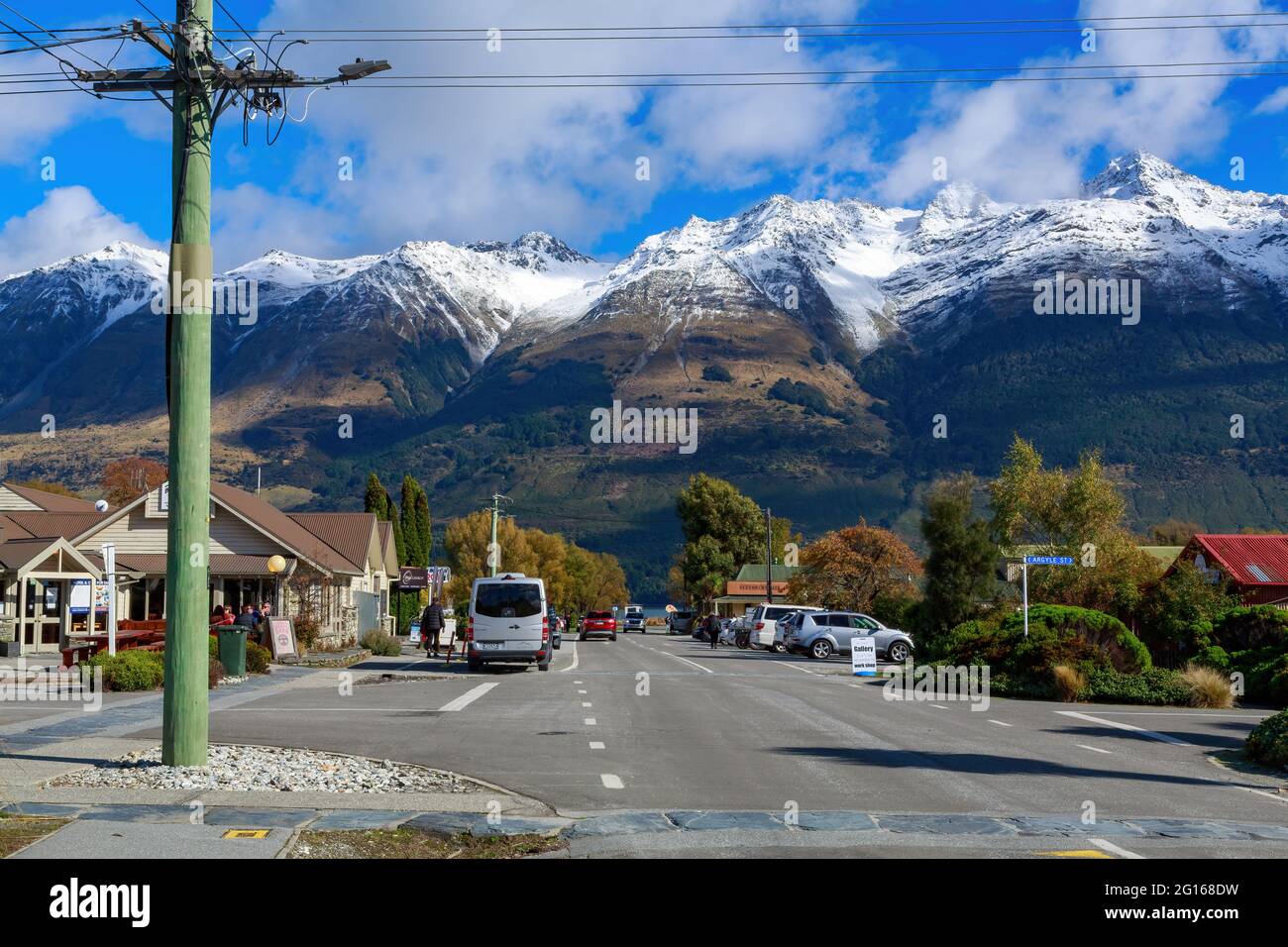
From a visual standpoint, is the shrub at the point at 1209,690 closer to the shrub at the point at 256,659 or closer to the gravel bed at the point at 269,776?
the gravel bed at the point at 269,776

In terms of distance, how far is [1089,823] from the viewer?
10.7m

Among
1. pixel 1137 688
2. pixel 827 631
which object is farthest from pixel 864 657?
pixel 827 631

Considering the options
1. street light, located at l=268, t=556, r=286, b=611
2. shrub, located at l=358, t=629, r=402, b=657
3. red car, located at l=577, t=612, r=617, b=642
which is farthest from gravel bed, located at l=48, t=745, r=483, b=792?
red car, located at l=577, t=612, r=617, b=642

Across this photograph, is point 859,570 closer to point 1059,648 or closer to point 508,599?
point 508,599

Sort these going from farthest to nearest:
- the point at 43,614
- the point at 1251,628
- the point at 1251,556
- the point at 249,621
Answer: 1. the point at 1251,556
2. the point at 43,614
3. the point at 249,621
4. the point at 1251,628

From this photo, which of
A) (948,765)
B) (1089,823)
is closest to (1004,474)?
(948,765)

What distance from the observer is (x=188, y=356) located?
1262 cm

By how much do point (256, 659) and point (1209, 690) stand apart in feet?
64.6

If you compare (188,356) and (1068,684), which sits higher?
(188,356)

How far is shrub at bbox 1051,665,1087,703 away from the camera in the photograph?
25250mm

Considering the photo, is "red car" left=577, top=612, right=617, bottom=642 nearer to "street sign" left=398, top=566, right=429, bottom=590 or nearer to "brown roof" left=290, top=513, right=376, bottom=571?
"street sign" left=398, top=566, right=429, bottom=590

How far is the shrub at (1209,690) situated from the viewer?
24.5m

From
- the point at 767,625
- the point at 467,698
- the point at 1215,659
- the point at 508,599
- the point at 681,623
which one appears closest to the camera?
the point at 467,698

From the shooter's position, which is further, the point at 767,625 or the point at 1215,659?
the point at 767,625
